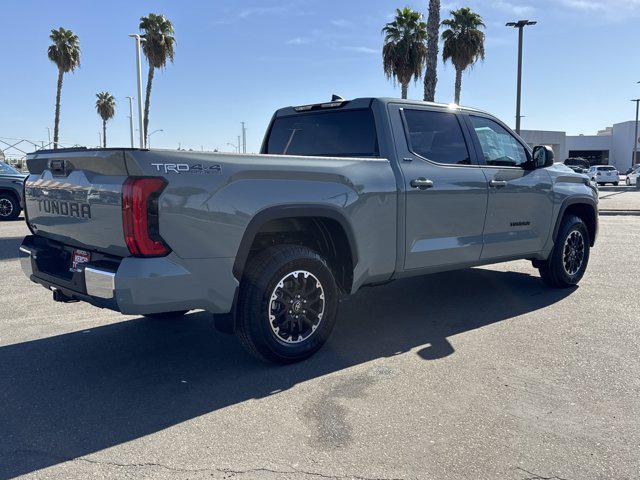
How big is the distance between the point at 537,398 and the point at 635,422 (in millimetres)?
550

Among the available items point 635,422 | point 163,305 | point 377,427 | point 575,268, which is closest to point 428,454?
point 377,427

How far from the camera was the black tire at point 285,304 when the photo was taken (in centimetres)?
387

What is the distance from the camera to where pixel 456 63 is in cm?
2803

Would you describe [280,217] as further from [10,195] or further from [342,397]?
[10,195]

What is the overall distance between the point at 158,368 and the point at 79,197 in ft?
4.38

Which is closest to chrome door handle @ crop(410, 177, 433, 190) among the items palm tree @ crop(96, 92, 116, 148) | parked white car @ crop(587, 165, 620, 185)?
parked white car @ crop(587, 165, 620, 185)

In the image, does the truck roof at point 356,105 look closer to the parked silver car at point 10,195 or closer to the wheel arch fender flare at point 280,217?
the wheel arch fender flare at point 280,217

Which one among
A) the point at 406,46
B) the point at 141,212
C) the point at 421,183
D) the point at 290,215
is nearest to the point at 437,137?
the point at 421,183

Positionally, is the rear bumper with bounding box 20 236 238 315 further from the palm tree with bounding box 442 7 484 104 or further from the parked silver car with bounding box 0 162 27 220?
the palm tree with bounding box 442 7 484 104

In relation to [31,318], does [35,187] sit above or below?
above

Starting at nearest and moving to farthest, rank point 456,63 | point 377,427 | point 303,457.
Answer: point 303,457 < point 377,427 < point 456,63

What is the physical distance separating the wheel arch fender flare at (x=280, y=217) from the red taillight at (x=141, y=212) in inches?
Result: 23.7

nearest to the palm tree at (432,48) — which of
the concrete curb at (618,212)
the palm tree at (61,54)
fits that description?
the concrete curb at (618,212)

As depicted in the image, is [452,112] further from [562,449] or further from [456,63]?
[456,63]
